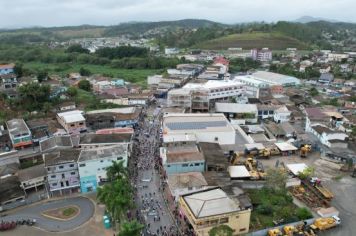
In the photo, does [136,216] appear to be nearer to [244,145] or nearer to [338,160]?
[244,145]

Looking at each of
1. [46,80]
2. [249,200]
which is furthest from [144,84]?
[249,200]

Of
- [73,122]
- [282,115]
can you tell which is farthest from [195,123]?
[282,115]

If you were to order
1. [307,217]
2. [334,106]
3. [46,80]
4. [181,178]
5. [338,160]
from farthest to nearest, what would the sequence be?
[46,80] < [334,106] < [338,160] < [181,178] < [307,217]

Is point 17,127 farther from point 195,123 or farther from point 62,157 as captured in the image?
point 195,123

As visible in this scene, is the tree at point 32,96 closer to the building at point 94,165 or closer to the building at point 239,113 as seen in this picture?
the building at point 94,165

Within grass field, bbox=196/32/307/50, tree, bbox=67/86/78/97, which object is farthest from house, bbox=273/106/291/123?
grass field, bbox=196/32/307/50
